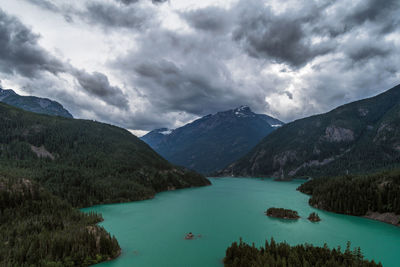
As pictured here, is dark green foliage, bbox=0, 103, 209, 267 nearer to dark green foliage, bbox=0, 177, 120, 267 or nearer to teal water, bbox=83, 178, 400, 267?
dark green foliage, bbox=0, 177, 120, 267

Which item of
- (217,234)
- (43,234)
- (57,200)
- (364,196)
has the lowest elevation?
(217,234)

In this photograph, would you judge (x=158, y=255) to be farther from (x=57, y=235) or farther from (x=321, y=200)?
(x=321, y=200)

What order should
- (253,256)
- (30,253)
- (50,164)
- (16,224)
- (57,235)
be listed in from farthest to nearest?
(50,164) → (16,224) → (57,235) → (30,253) → (253,256)

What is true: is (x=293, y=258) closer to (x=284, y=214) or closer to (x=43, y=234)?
(x=284, y=214)

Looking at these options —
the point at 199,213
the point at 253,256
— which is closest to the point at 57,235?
the point at 253,256

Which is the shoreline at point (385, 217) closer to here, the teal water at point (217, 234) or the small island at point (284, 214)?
the teal water at point (217, 234)

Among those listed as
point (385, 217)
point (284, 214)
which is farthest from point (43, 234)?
point (385, 217)

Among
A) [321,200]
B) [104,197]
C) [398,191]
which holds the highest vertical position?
[398,191]
